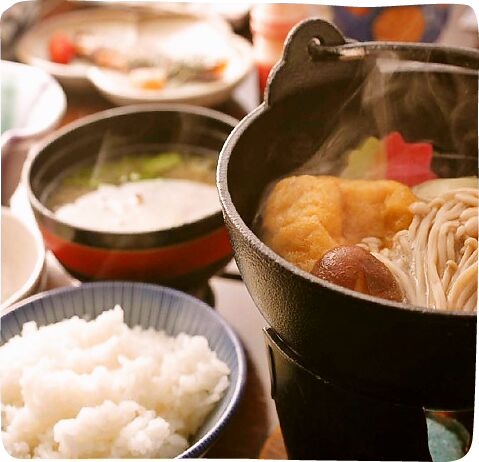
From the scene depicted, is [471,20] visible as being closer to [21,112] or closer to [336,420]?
[21,112]

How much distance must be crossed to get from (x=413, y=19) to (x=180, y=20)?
1224 millimetres

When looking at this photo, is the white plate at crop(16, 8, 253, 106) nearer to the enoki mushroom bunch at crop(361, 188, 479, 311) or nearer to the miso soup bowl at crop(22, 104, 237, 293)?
the miso soup bowl at crop(22, 104, 237, 293)

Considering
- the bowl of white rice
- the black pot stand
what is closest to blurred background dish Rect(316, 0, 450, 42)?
the bowl of white rice

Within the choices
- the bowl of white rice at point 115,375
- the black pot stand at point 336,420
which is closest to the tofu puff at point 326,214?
the black pot stand at point 336,420

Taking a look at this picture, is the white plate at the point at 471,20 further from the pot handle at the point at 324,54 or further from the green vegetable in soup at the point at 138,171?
the pot handle at the point at 324,54

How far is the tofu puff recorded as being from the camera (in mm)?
1175

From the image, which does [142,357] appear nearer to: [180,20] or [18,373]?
[18,373]

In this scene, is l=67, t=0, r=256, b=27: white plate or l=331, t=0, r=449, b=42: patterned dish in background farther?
l=67, t=0, r=256, b=27: white plate

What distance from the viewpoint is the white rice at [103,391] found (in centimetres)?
126

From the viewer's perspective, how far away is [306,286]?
2.86 feet

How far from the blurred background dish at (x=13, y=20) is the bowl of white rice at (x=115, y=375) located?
186 cm

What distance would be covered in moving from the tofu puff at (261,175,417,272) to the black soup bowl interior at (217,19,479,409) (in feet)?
0.26

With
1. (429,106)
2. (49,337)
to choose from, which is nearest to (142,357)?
(49,337)

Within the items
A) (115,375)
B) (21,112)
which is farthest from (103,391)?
(21,112)
